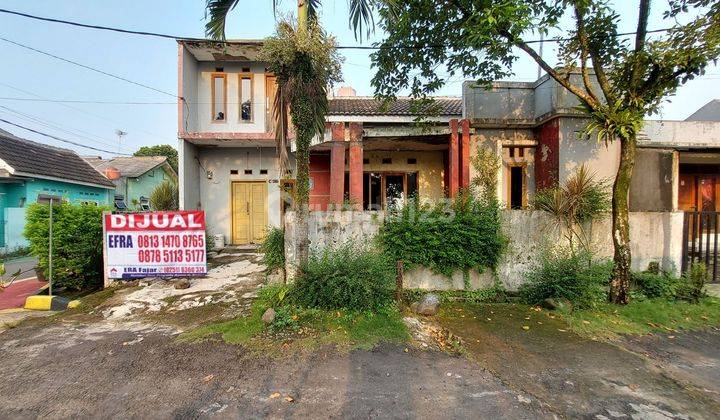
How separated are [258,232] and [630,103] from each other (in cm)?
1026

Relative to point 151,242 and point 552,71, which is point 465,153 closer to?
point 552,71

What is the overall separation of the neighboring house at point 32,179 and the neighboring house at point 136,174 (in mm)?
1653

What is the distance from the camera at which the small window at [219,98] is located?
10.7 metres

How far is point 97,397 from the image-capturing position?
2965 mm

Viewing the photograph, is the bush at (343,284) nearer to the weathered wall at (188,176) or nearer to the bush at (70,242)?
the bush at (70,242)

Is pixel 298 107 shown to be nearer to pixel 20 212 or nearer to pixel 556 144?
pixel 556 144

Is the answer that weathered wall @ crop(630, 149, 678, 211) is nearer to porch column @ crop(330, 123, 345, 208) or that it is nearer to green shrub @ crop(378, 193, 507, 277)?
green shrub @ crop(378, 193, 507, 277)

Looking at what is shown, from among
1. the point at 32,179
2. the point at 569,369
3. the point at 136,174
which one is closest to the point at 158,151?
the point at 136,174

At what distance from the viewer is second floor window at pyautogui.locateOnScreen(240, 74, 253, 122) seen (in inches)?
423

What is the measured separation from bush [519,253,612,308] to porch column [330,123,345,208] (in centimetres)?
446

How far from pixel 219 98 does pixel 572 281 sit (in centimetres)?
1139

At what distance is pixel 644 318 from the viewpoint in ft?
16.4

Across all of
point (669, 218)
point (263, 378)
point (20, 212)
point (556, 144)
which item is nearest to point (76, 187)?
point (20, 212)

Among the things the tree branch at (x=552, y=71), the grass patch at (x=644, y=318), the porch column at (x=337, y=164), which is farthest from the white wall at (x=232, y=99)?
the grass patch at (x=644, y=318)
